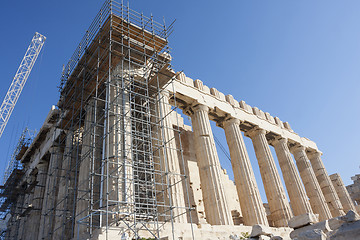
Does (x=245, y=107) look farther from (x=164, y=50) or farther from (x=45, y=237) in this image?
(x=45, y=237)

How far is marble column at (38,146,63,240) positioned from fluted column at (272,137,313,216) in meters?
20.4

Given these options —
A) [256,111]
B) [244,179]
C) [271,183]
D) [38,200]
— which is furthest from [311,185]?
[38,200]

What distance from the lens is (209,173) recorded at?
68.4 ft

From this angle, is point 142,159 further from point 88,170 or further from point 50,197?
point 50,197

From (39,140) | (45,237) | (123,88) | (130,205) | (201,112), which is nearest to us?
(130,205)

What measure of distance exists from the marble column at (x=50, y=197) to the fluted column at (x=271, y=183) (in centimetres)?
1697

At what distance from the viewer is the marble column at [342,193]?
3397cm

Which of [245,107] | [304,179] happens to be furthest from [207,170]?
[304,179]

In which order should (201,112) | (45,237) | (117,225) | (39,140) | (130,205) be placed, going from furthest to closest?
(39,140) → (201,112) → (45,237) → (130,205) → (117,225)

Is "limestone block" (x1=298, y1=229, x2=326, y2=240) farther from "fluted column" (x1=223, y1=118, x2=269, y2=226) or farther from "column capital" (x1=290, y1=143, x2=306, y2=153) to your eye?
"column capital" (x1=290, y1=143, x2=306, y2=153)

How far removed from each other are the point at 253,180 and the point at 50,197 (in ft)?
51.8

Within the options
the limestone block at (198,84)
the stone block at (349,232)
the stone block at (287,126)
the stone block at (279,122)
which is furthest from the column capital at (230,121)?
the stone block at (349,232)

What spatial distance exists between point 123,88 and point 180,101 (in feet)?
26.3

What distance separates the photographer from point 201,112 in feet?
78.5
